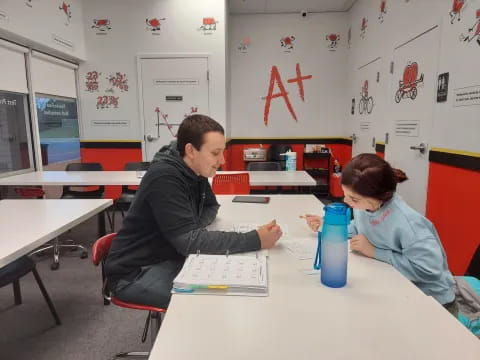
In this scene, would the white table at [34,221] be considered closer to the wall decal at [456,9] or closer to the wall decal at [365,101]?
the wall decal at [456,9]

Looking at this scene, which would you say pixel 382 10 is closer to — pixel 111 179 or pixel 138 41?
pixel 138 41

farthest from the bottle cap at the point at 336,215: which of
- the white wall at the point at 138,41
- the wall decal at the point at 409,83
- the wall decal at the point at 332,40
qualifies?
the wall decal at the point at 332,40

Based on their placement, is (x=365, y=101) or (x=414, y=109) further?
Result: (x=365, y=101)

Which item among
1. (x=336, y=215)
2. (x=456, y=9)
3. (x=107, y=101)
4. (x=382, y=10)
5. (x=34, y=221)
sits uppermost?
(x=382, y=10)

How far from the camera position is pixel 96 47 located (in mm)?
4996

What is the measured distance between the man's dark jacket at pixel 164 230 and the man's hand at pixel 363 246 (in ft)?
1.20

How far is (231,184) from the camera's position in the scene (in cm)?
292

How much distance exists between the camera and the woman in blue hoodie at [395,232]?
3.66 ft

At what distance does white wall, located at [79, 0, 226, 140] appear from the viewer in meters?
4.82

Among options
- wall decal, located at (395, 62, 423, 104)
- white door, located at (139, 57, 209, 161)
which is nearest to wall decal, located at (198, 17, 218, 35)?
white door, located at (139, 57, 209, 161)

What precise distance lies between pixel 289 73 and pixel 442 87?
11.2ft

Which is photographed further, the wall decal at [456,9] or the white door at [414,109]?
the white door at [414,109]

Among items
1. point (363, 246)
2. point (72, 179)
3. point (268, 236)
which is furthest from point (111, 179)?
point (363, 246)

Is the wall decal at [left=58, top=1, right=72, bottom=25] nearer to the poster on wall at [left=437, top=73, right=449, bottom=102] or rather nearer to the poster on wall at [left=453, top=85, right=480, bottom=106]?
the poster on wall at [left=437, top=73, right=449, bottom=102]
